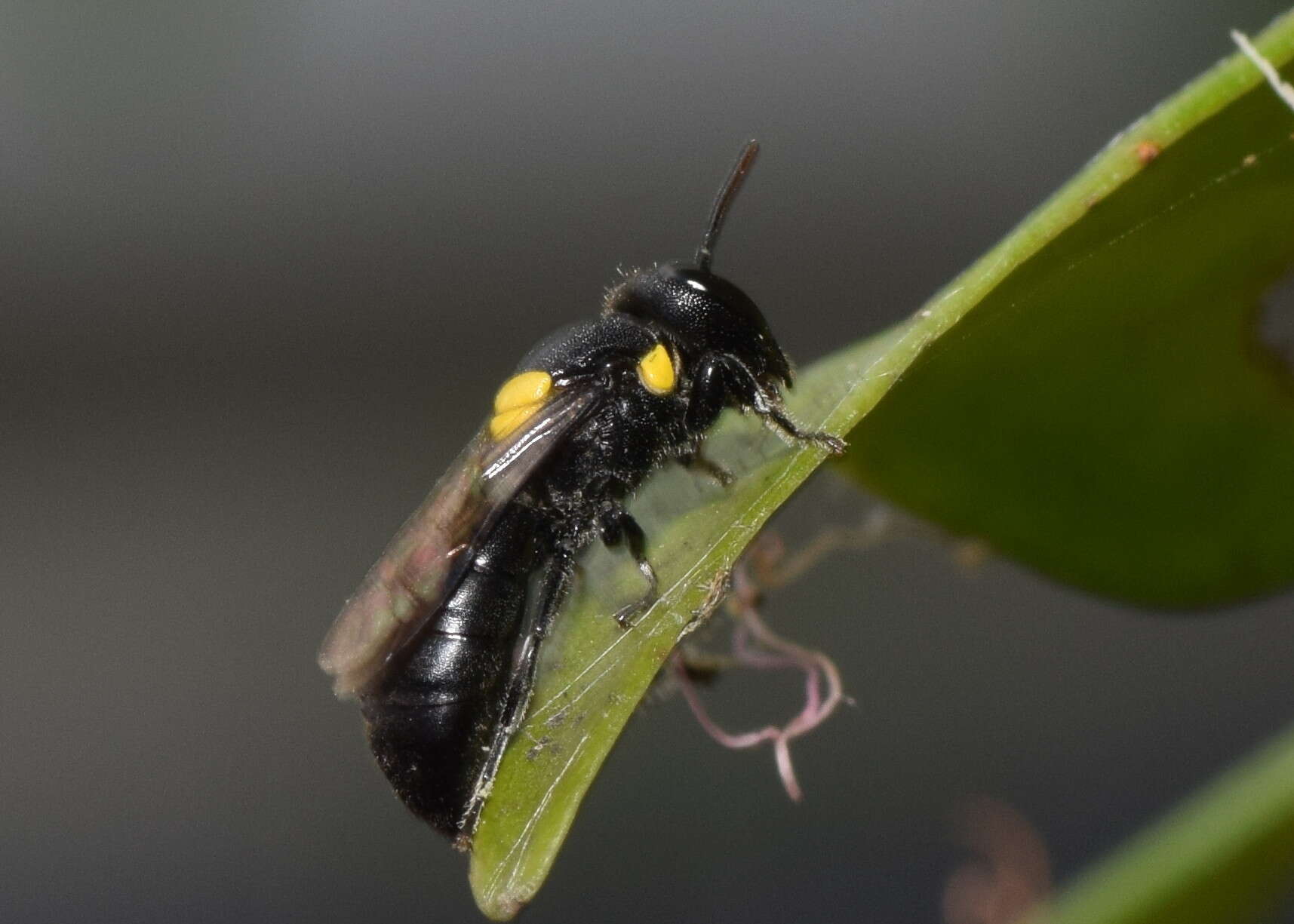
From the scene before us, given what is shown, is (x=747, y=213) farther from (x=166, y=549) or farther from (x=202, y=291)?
(x=166, y=549)

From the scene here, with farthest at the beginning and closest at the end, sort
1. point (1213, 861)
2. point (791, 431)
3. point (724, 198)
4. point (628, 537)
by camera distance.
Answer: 1. point (724, 198)
2. point (628, 537)
3. point (791, 431)
4. point (1213, 861)

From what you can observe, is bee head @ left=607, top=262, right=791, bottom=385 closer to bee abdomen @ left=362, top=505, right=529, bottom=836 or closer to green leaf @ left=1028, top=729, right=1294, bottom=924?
bee abdomen @ left=362, top=505, right=529, bottom=836

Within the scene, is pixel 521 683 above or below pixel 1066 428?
above

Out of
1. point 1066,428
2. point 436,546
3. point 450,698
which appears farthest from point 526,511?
point 1066,428

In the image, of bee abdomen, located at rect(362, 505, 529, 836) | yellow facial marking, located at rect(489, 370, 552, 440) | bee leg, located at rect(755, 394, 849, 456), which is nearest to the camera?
bee leg, located at rect(755, 394, 849, 456)

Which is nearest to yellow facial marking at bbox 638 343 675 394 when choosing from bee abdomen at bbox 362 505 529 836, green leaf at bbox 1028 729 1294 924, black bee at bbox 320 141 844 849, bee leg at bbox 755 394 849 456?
black bee at bbox 320 141 844 849

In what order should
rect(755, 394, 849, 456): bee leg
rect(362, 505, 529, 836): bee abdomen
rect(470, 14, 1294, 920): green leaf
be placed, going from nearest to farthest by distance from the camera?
rect(470, 14, 1294, 920): green leaf → rect(755, 394, 849, 456): bee leg → rect(362, 505, 529, 836): bee abdomen

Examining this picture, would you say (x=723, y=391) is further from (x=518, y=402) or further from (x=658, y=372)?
(x=518, y=402)
